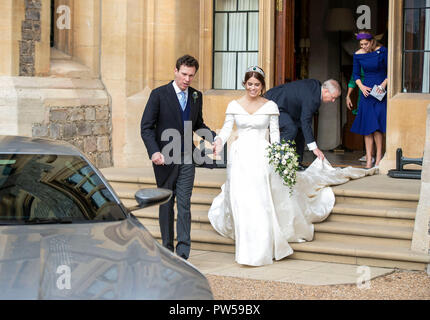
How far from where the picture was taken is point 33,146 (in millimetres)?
5586

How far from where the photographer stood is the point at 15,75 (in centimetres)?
1095

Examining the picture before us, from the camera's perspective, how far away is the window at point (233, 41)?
1263 cm

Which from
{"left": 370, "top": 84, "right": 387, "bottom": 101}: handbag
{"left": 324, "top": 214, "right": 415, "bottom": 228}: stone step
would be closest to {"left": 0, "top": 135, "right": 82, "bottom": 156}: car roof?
{"left": 324, "top": 214, "right": 415, "bottom": 228}: stone step

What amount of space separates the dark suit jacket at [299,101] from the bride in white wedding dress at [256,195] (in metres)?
0.77

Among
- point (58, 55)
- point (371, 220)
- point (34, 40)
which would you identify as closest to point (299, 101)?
point (371, 220)

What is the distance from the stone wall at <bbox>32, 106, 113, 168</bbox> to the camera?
1125 cm

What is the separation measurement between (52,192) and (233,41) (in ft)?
25.8

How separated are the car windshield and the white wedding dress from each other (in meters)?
2.72

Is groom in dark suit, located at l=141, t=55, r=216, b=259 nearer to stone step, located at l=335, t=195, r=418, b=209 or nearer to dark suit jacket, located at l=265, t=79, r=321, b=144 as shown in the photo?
dark suit jacket, located at l=265, t=79, r=321, b=144

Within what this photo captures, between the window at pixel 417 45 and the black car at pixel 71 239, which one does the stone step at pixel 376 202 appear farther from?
the black car at pixel 71 239

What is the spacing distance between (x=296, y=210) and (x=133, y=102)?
14.2ft
